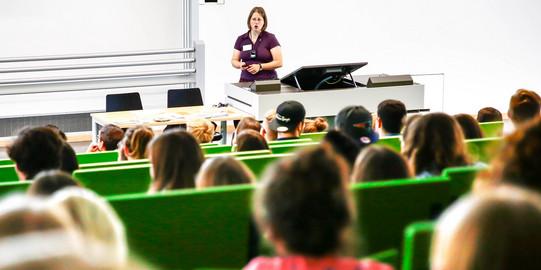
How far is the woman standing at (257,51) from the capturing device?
8109mm

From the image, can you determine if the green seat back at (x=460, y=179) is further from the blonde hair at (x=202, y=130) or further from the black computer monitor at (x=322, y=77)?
the black computer monitor at (x=322, y=77)

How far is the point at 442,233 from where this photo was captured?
124 centimetres

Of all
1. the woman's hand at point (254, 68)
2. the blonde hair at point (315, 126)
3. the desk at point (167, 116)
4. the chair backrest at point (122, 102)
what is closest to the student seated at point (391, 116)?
the blonde hair at point (315, 126)

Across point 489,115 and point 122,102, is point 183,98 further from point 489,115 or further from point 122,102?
point 489,115

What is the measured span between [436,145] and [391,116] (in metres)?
1.78

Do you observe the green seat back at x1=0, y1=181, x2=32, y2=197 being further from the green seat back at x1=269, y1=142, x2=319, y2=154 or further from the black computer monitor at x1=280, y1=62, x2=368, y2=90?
the black computer monitor at x1=280, y1=62, x2=368, y2=90

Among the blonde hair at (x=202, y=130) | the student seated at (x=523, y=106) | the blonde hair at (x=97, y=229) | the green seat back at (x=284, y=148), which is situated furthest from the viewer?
the blonde hair at (x=202, y=130)

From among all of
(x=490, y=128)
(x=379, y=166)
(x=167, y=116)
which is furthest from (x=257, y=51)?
(x=379, y=166)

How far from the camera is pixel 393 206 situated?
2752mm

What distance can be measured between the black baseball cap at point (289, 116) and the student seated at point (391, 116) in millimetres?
550

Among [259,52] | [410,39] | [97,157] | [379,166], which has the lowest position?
[97,157]

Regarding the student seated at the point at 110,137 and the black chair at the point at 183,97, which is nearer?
the student seated at the point at 110,137

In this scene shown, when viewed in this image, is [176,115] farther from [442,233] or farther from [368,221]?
[442,233]

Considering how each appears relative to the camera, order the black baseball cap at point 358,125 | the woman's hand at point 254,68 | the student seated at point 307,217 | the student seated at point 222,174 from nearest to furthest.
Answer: the student seated at point 307,217 < the student seated at point 222,174 < the black baseball cap at point 358,125 < the woman's hand at point 254,68
